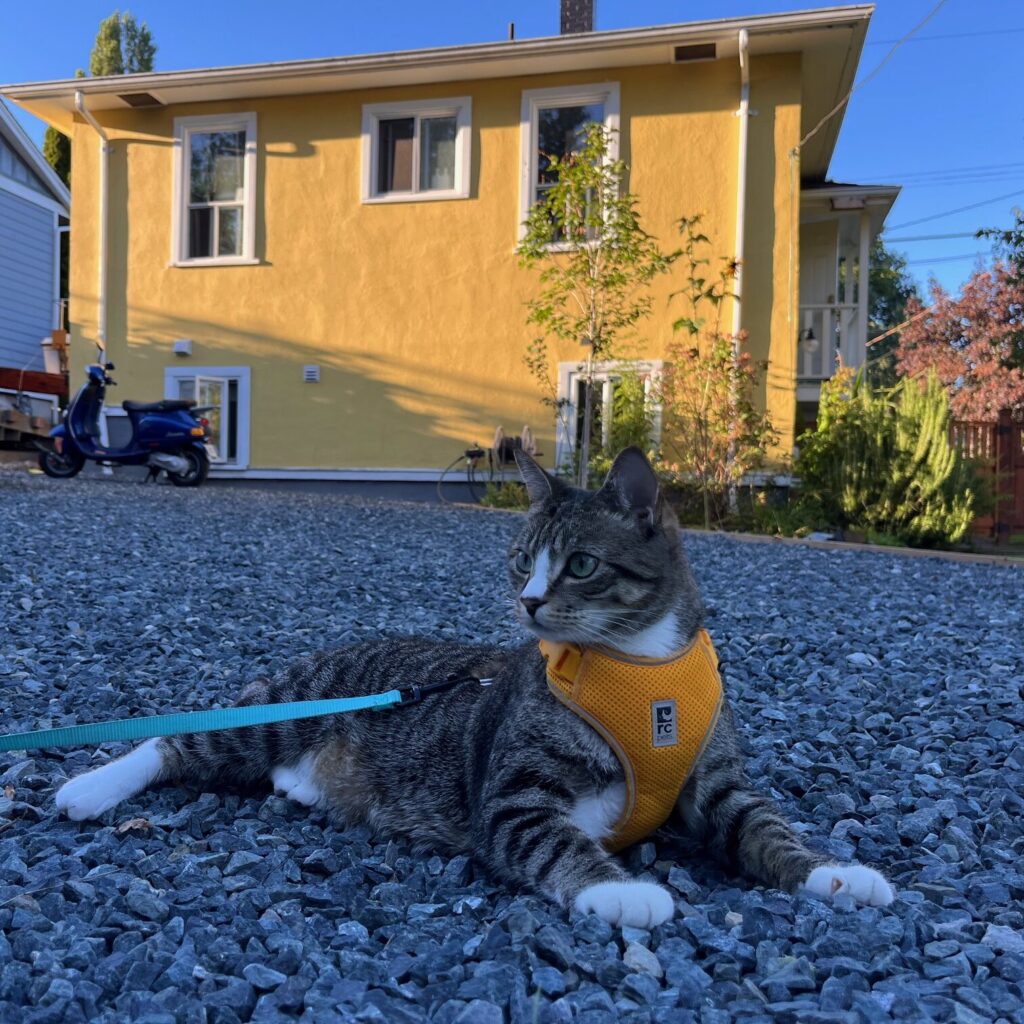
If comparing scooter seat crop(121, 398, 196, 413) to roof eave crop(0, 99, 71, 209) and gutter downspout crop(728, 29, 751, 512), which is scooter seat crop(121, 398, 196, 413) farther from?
roof eave crop(0, 99, 71, 209)

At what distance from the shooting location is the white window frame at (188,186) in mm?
13617

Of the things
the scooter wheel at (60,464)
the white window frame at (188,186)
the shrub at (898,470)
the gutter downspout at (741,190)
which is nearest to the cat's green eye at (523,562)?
the shrub at (898,470)

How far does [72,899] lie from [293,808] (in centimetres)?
72

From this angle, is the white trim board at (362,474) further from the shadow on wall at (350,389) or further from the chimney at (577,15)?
the chimney at (577,15)

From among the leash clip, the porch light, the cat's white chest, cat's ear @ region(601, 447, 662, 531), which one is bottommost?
the cat's white chest

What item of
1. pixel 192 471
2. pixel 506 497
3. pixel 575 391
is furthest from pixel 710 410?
pixel 192 471

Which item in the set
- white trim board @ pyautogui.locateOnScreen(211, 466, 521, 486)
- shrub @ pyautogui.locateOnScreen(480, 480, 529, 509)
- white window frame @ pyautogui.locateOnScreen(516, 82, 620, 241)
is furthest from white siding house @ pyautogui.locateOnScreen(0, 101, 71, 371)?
shrub @ pyautogui.locateOnScreen(480, 480, 529, 509)

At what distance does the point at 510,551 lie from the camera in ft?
8.11

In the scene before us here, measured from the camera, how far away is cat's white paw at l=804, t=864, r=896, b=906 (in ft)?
5.94

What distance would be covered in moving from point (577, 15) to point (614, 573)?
13.9 m

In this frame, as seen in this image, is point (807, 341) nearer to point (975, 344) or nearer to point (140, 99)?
point (140, 99)

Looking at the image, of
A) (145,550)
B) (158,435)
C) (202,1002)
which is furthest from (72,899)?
(158,435)

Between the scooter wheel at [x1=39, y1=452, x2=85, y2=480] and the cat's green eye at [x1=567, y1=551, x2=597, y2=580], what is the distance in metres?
12.6

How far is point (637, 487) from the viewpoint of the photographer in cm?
224
